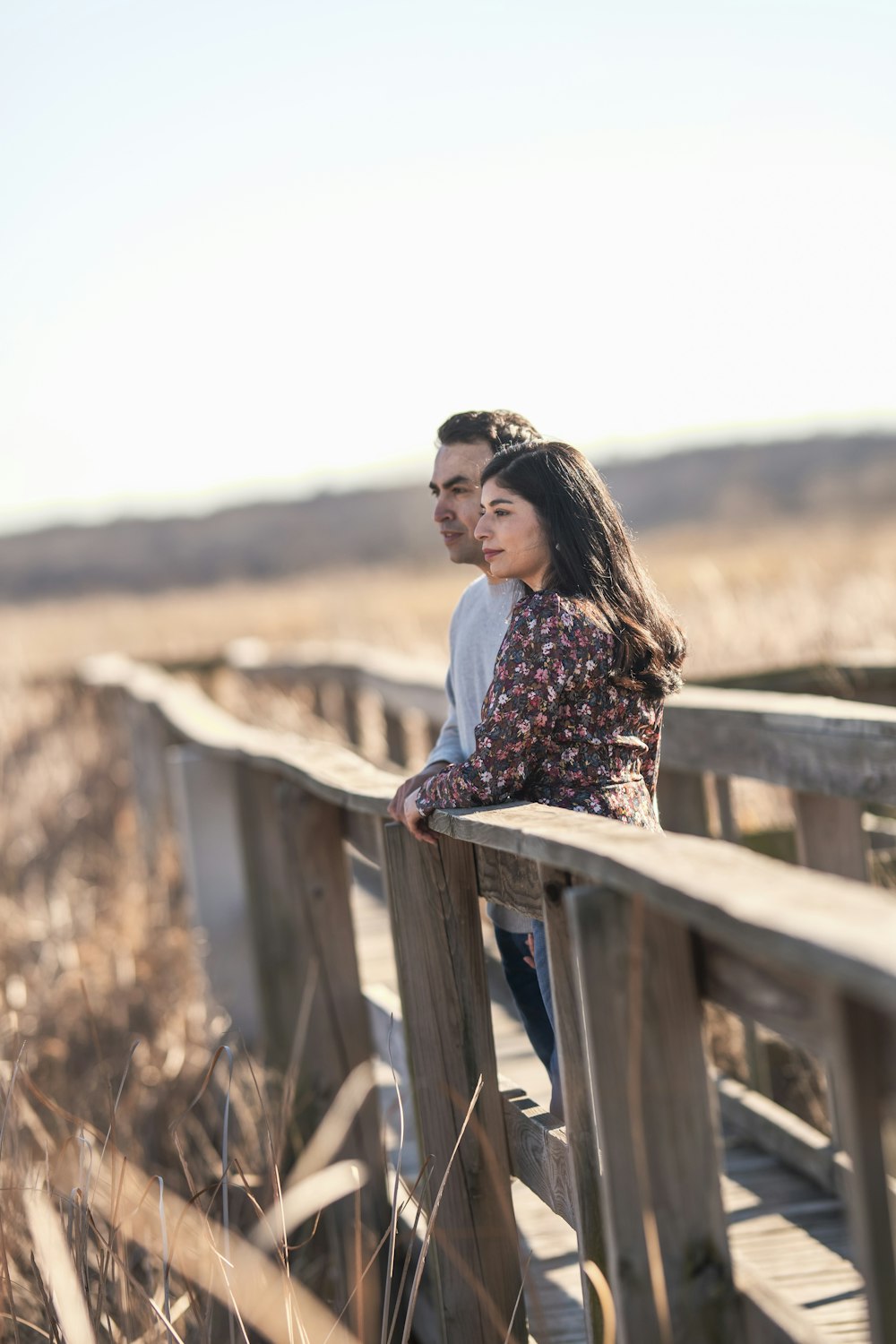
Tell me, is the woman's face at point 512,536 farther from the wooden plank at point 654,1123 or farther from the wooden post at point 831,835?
the wooden plank at point 654,1123

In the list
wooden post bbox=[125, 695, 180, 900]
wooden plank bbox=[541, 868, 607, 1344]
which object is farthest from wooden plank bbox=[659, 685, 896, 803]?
wooden post bbox=[125, 695, 180, 900]

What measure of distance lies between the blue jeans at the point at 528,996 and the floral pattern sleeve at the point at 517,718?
1.72 feet

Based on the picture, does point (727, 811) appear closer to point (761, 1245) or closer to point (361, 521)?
point (761, 1245)

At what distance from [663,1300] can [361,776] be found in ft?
5.32

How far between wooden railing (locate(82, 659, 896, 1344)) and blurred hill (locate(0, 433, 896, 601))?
64586mm

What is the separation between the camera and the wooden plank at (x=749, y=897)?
1.07 m

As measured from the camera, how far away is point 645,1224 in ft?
4.83

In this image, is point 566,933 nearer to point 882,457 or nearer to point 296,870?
point 296,870

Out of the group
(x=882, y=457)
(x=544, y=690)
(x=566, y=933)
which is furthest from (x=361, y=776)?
(x=882, y=457)

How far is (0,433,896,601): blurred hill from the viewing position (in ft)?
237

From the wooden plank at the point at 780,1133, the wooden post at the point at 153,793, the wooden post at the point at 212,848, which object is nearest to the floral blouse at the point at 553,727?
the wooden plank at the point at 780,1133

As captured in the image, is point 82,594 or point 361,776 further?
point 82,594

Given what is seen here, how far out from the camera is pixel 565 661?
7.45 feet

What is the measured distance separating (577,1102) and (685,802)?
1.86m
